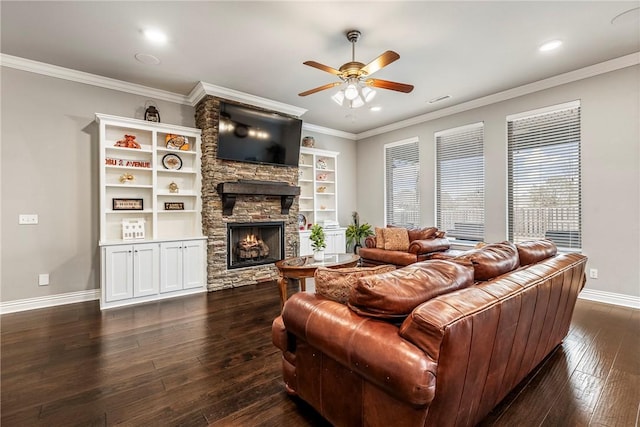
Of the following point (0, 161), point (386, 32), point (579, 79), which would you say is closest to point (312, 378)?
point (386, 32)

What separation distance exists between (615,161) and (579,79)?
4.01 ft

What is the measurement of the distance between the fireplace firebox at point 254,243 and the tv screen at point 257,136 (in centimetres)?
114

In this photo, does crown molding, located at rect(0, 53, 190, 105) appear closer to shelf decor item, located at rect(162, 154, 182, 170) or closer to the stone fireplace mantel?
shelf decor item, located at rect(162, 154, 182, 170)

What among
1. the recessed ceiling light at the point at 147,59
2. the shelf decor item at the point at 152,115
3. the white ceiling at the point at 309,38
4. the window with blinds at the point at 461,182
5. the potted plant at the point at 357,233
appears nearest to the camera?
the white ceiling at the point at 309,38

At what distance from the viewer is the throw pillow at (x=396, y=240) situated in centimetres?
489

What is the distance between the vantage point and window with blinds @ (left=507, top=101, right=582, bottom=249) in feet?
13.2

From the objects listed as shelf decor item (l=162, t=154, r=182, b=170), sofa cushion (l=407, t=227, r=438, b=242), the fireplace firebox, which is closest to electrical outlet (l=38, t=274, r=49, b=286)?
shelf decor item (l=162, t=154, r=182, b=170)

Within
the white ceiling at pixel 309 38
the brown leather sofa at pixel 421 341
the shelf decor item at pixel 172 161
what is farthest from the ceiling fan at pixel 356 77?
the shelf decor item at pixel 172 161

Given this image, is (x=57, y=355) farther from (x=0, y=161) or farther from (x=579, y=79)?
(x=579, y=79)

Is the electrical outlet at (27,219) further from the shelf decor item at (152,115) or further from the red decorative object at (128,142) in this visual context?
the shelf decor item at (152,115)

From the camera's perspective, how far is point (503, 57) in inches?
140

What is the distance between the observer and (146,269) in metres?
3.90

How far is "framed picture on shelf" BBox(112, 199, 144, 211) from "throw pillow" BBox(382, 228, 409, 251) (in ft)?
12.9

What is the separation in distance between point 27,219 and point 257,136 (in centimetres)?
322
